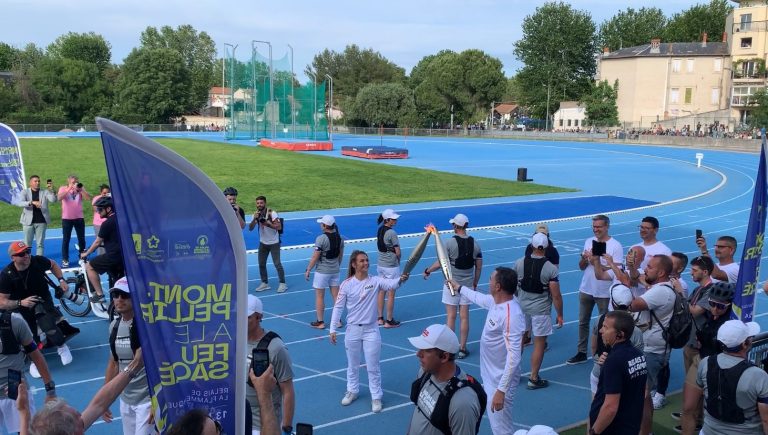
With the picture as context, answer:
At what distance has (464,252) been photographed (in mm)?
9883

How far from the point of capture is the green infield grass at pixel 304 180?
25969 millimetres

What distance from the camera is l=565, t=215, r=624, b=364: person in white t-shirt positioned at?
9.02 m

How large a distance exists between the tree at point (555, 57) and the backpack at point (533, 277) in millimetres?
87261

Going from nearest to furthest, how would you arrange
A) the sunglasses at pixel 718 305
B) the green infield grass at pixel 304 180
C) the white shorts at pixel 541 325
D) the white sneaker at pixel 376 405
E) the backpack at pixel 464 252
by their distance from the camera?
the sunglasses at pixel 718 305
the white sneaker at pixel 376 405
the white shorts at pixel 541 325
the backpack at pixel 464 252
the green infield grass at pixel 304 180

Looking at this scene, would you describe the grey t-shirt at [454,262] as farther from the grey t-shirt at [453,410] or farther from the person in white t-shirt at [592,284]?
the grey t-shirt at [453,410]

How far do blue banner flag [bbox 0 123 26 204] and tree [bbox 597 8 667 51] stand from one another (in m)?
98.7

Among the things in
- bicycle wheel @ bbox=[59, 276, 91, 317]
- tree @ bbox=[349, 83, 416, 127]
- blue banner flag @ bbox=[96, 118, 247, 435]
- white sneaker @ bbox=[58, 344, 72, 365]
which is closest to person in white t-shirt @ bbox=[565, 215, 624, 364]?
blue banner flag @ bbox=[96, 118, 247, 435]

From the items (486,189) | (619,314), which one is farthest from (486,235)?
(619,314)

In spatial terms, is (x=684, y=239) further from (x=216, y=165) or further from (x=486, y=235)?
(x=216, y=165)

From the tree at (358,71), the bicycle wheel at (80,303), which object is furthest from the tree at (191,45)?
the bicycle wheel at (80,303)

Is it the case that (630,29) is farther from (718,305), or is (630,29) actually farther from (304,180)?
(718,305)

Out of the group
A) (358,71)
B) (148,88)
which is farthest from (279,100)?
(358,71)

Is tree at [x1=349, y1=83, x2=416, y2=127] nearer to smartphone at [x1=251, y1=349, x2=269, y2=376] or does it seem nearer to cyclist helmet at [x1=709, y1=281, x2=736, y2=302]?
cyclist helmet at [x1=709, y1=281, x2=736, y2=302]

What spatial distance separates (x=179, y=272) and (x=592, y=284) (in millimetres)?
7114
